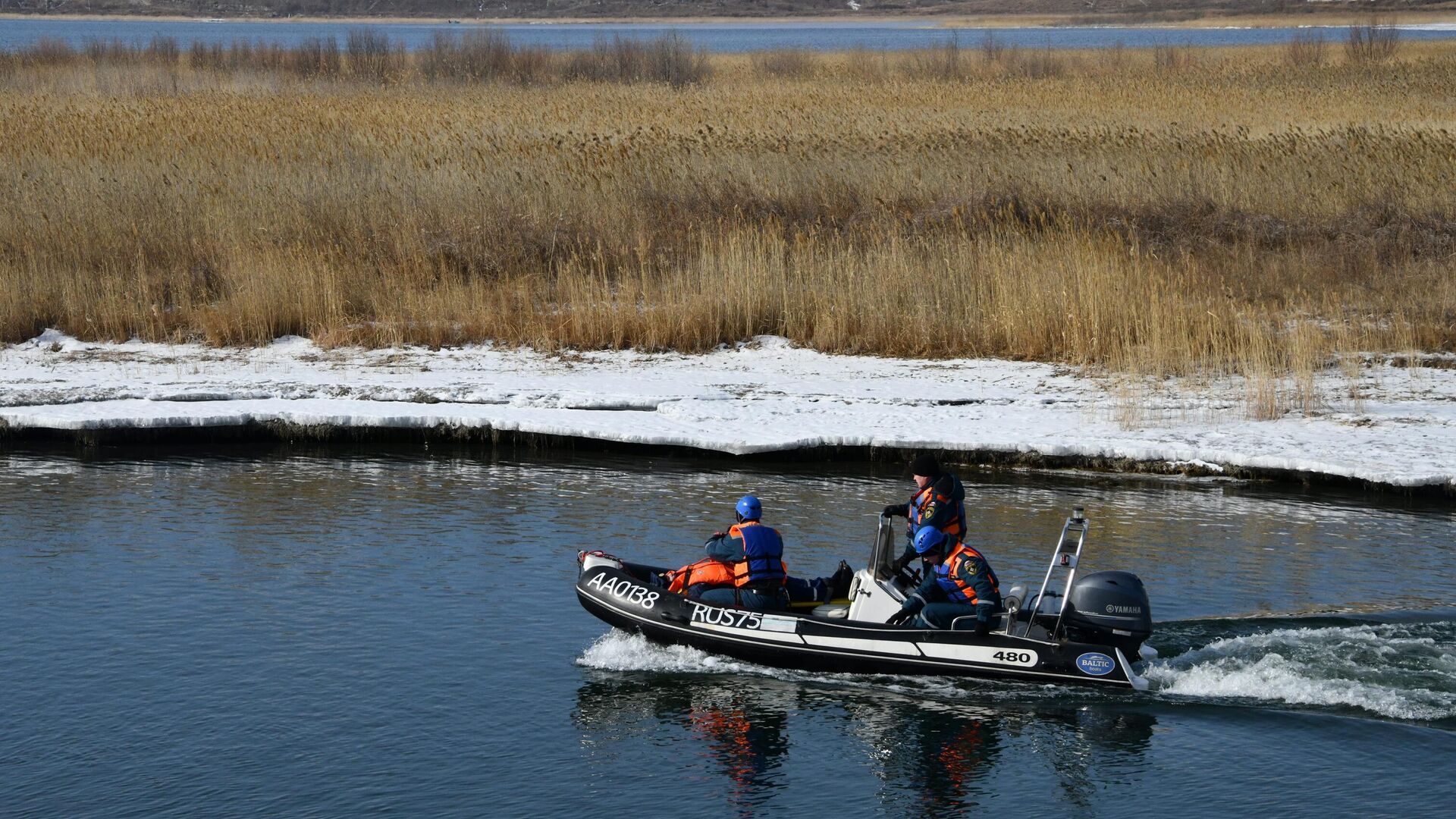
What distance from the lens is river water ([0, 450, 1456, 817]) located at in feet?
31.0

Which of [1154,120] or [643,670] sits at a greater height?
[1154,120]

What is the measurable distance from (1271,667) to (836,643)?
306 centimetres

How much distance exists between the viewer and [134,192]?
24391 millimetres

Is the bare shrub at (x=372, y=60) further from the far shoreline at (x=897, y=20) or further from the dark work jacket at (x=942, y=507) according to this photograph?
the far shoreline at (x=897, y=20)

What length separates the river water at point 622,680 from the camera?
31.0ft

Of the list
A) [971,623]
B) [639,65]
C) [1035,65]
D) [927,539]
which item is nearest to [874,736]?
[971,623]

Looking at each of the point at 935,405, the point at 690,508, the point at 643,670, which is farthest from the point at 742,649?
the point at 935,405

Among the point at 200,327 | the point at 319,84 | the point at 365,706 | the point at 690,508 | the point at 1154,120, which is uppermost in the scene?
the point at 319,84

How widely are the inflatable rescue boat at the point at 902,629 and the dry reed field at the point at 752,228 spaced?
26.8ft

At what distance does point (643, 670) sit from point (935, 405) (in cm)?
784

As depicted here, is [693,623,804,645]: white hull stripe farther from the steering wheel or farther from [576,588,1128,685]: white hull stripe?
the steering wheel

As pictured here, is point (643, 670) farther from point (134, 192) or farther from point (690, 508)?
point (134, 192)

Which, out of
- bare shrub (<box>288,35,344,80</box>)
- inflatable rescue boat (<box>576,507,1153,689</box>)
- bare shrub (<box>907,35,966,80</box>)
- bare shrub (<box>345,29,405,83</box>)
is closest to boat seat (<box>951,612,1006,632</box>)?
inflatable rescue boat (<box>576,507,1153,689</box>)

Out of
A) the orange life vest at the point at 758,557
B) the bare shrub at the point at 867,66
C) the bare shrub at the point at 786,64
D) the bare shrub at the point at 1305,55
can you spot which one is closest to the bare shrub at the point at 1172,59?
the bare shrub at the point at 1305,55
